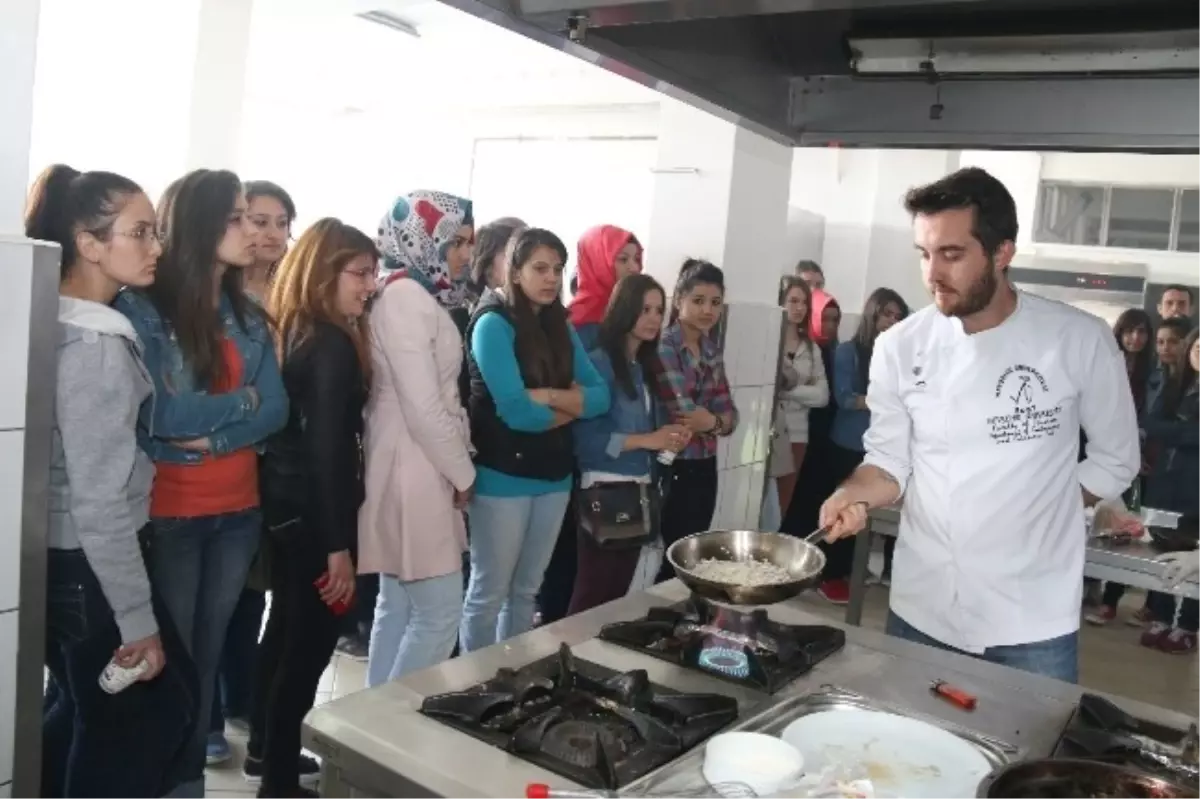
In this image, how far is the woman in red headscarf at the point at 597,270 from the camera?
326 centimetres

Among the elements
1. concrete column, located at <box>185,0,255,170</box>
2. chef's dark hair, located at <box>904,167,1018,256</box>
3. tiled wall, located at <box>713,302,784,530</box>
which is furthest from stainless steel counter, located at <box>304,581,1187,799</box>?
concrete column, located at <box>185,0,255,170</box>

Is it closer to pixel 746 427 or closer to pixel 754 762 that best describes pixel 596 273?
pixel 746 427

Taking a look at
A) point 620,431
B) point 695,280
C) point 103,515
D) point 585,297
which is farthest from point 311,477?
point 695,280

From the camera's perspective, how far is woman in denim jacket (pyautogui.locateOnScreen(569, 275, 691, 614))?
285cm

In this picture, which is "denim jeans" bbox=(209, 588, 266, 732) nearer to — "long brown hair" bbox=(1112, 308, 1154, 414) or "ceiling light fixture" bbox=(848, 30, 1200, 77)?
"ceiling light fixture" bbox=(848, 30, 1200, 77)

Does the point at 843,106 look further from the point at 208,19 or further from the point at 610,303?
the point at 208,19

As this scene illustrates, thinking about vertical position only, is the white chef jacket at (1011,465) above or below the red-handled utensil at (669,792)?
above

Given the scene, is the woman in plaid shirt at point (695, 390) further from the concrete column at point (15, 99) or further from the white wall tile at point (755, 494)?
the concrete column at point (15, 99)

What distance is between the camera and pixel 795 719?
1.15 metres

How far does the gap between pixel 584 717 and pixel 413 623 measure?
134 centimetres

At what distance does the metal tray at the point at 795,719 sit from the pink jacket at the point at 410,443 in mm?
1254

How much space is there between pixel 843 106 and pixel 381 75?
20.6ft

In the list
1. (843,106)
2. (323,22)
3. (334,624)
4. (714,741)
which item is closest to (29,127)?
(334,624)

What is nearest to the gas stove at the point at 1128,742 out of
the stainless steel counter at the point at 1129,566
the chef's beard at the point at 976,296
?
the chef's beard at the point at 976,296
